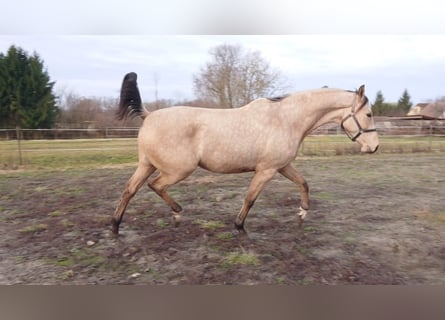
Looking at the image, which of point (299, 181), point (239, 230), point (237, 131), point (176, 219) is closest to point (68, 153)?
point (176, 219)

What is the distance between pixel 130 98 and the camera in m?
2.19

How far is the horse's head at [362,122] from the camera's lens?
220 centimetres

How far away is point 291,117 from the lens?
2266 millimetres

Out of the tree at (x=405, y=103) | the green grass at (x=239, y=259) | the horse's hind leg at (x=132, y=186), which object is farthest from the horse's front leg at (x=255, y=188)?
the tree at (x=405, y=103)

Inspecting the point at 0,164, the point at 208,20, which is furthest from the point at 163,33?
the point at 0,164

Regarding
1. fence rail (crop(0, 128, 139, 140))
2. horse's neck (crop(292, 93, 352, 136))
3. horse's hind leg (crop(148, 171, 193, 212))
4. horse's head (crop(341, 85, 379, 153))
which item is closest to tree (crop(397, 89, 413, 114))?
horse's head (crop(341, 85, 379, 153))

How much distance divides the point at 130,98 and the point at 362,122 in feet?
6.31

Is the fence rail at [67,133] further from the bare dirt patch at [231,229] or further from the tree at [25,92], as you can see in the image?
the bare dirt patch at [231,229]

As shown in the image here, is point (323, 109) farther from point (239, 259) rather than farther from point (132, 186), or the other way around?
point (132, 186)

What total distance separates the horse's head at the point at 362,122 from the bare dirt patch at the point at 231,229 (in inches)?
21.6

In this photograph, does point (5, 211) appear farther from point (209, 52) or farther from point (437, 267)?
point (437, 267)

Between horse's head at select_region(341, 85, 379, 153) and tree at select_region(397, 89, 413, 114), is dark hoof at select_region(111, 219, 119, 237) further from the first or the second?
tree at select_region(397, 89, 413, 114)

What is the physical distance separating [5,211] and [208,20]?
2.51 m

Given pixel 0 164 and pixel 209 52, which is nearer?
pixel 209 52
